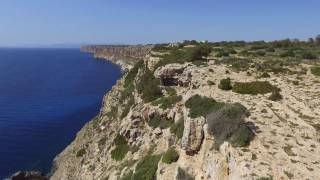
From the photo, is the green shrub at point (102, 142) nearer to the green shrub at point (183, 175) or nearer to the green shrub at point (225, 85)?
the green shrub at point (225, 85)

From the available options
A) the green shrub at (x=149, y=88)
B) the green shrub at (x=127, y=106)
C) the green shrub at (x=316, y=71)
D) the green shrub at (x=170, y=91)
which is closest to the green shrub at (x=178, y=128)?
the green shrub at (x=170, y=91)

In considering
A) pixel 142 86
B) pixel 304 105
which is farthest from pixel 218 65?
pixel 304 105

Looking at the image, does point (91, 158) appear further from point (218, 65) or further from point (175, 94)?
point (218, 65)

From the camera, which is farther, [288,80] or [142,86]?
[142,86]

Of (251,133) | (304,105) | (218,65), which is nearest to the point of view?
(251,133)

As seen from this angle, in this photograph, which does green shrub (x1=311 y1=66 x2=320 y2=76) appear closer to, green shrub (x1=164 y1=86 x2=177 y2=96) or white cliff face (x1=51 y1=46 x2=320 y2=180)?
white cliff face (x1=51 y1=46 x2=320 y2=180)
